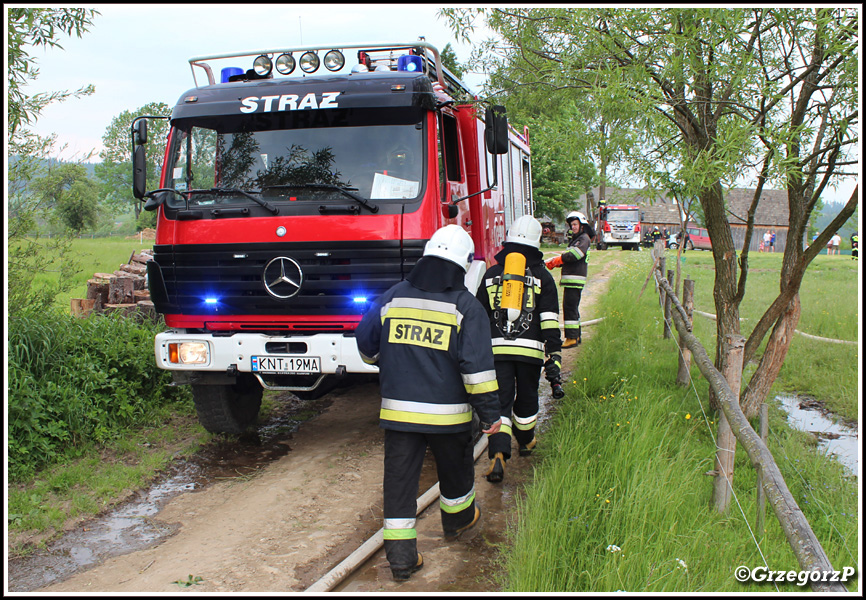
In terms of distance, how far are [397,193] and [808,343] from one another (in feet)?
25.2

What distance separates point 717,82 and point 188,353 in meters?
4.41

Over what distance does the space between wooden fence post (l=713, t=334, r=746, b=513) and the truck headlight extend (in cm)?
365

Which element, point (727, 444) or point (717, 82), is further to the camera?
point (717, 82)

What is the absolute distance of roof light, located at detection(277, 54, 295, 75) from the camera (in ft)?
18.0

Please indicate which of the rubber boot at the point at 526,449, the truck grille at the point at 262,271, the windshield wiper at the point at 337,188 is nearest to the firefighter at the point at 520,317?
the rubber boot at the point at 526,449

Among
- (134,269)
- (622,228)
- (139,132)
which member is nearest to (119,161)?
(622,228)

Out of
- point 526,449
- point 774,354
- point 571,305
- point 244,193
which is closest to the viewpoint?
point 244,193

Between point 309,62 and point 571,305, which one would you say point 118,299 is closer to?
point 309,62

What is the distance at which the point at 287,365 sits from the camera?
4816mm

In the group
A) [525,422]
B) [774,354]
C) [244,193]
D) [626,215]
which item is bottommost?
[525,422]

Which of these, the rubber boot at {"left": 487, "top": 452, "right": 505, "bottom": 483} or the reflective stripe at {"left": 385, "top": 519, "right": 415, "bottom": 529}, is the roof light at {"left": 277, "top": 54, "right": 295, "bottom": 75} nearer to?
the rubber boot at {"left": 487, "top": 452, "right": 505, "bottom": 483}

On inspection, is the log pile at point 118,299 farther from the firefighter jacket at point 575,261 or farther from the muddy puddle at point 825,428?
the muddy puddle at point 825,428

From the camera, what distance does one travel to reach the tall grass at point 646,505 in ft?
10.4

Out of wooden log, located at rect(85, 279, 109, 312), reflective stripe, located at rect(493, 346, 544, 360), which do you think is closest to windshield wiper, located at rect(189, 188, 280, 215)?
reflective stripe, located at rect(493, 346, 544, 360)
